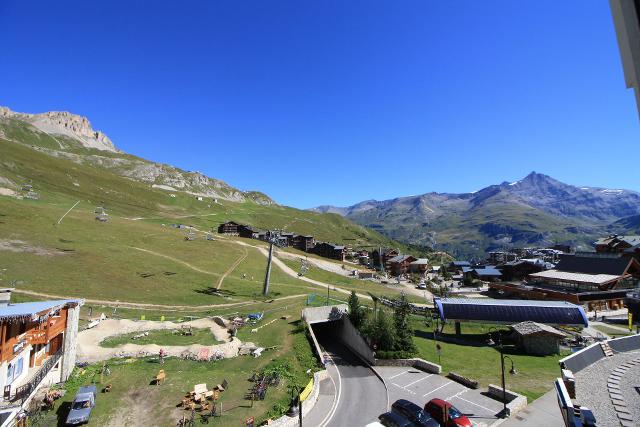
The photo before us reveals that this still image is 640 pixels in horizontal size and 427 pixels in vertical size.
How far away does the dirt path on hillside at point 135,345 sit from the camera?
4090 centimetres

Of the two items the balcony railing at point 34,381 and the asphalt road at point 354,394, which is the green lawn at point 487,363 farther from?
the balcony railing at point 34,381

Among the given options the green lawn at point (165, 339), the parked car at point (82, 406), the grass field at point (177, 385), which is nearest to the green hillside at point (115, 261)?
the green lawn at point (165, 339)

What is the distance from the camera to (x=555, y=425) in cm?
3009

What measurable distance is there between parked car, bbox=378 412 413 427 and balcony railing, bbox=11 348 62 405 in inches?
1136

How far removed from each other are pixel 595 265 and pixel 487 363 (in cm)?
6817

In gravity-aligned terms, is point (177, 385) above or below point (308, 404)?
above

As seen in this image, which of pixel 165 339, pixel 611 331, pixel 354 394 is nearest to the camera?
pixel 354 394

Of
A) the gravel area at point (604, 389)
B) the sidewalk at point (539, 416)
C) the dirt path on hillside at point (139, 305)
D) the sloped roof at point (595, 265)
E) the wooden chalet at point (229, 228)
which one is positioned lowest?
the sidewalk at point (539, 416)

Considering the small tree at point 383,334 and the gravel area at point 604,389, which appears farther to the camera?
the small tree at point 383,334

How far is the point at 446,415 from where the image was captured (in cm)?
3103

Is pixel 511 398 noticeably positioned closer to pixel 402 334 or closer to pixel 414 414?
pixel 414 414

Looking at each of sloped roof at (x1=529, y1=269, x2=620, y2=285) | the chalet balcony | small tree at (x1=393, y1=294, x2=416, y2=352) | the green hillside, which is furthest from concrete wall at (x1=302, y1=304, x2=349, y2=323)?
sloped roof at (x1=529, y1=269, x2=620, y2=285)

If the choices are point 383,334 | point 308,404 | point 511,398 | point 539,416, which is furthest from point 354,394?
point 539,416

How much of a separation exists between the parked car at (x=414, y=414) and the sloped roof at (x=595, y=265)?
8530 cm
